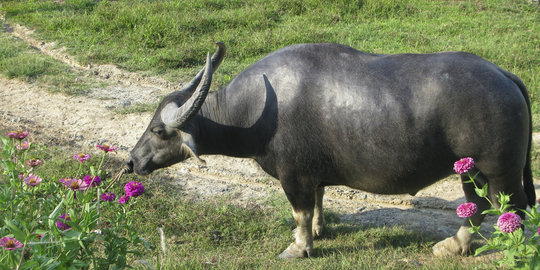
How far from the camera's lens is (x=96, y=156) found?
5.60m

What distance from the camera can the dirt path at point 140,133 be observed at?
→ 4910 mm

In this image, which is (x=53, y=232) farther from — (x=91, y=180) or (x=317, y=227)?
(x=317, y=227)

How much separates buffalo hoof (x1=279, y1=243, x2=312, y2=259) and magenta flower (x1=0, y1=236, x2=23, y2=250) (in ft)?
7.26

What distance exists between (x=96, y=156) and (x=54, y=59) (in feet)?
10.3

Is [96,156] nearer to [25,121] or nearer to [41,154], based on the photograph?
[41,154]

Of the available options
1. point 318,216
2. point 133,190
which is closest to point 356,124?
point 318,216

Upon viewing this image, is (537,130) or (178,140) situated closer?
(178,140)

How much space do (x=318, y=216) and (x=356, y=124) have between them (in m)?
1.08

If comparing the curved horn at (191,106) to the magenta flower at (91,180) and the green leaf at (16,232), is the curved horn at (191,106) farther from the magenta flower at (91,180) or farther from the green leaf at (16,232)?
the green leaf at (16,232)

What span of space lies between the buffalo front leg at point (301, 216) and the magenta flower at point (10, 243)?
205 cm

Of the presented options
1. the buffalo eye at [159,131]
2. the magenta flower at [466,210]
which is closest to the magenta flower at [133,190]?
the buffalo eye at [159,131]

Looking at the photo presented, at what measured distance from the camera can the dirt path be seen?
16.1 ft

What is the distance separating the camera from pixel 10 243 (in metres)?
2.27

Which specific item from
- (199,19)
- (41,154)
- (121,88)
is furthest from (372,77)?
(199,19)
